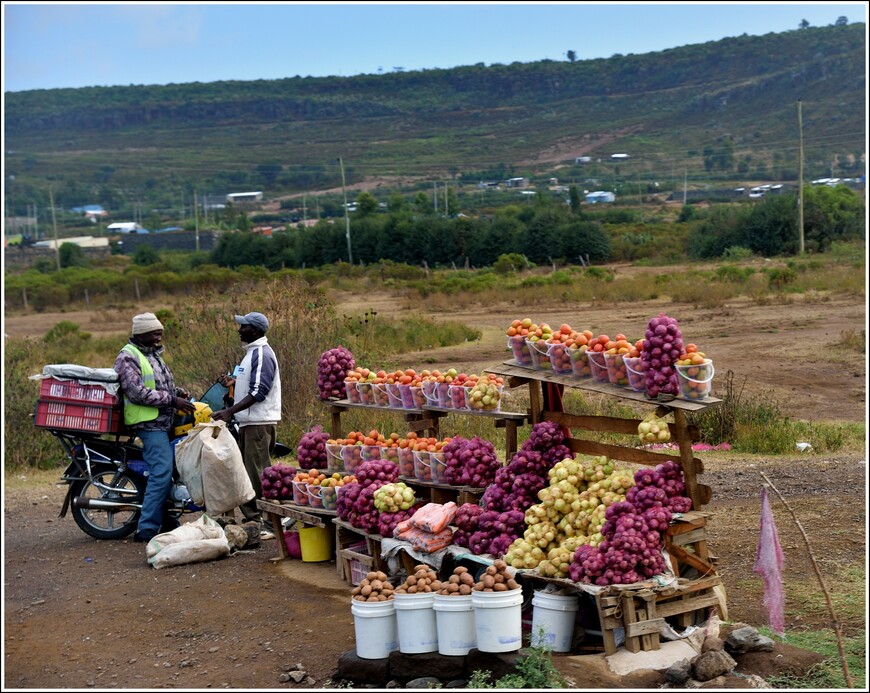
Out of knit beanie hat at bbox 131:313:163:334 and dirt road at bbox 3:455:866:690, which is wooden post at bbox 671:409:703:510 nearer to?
dirt road at bbox 3:455:866:690

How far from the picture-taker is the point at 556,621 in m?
6.31

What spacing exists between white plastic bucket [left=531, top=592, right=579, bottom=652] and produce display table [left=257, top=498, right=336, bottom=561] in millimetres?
2882

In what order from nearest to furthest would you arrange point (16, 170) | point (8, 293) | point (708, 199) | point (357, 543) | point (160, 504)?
point (357, 543) < point (160, 504) < point (8, 293) < point (708, 199) < point (16, 170)

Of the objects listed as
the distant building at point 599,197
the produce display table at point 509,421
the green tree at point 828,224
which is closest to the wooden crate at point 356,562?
the produce display table at point 509,421

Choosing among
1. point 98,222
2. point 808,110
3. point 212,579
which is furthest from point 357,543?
point 98,222

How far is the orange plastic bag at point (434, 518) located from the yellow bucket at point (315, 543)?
5.49 feet

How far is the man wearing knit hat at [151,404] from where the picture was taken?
9375 mm

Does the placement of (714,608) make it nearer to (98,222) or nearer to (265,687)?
(265,687)

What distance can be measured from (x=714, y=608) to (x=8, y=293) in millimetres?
47013

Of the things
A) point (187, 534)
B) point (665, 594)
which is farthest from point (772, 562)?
point (187, 534)

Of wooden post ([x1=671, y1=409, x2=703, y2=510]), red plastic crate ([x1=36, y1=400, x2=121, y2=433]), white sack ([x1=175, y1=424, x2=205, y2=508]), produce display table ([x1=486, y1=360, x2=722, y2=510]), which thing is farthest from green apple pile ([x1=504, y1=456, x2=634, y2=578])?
red plastic crate ([x1=36, y1=400, x2=121, y2=433])

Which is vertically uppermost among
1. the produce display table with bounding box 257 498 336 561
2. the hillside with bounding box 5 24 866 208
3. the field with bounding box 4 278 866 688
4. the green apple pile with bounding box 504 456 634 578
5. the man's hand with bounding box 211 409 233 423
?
the hillside with bounding box 5 24 866 208

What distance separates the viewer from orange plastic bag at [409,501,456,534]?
291 inches

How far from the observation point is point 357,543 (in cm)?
869
